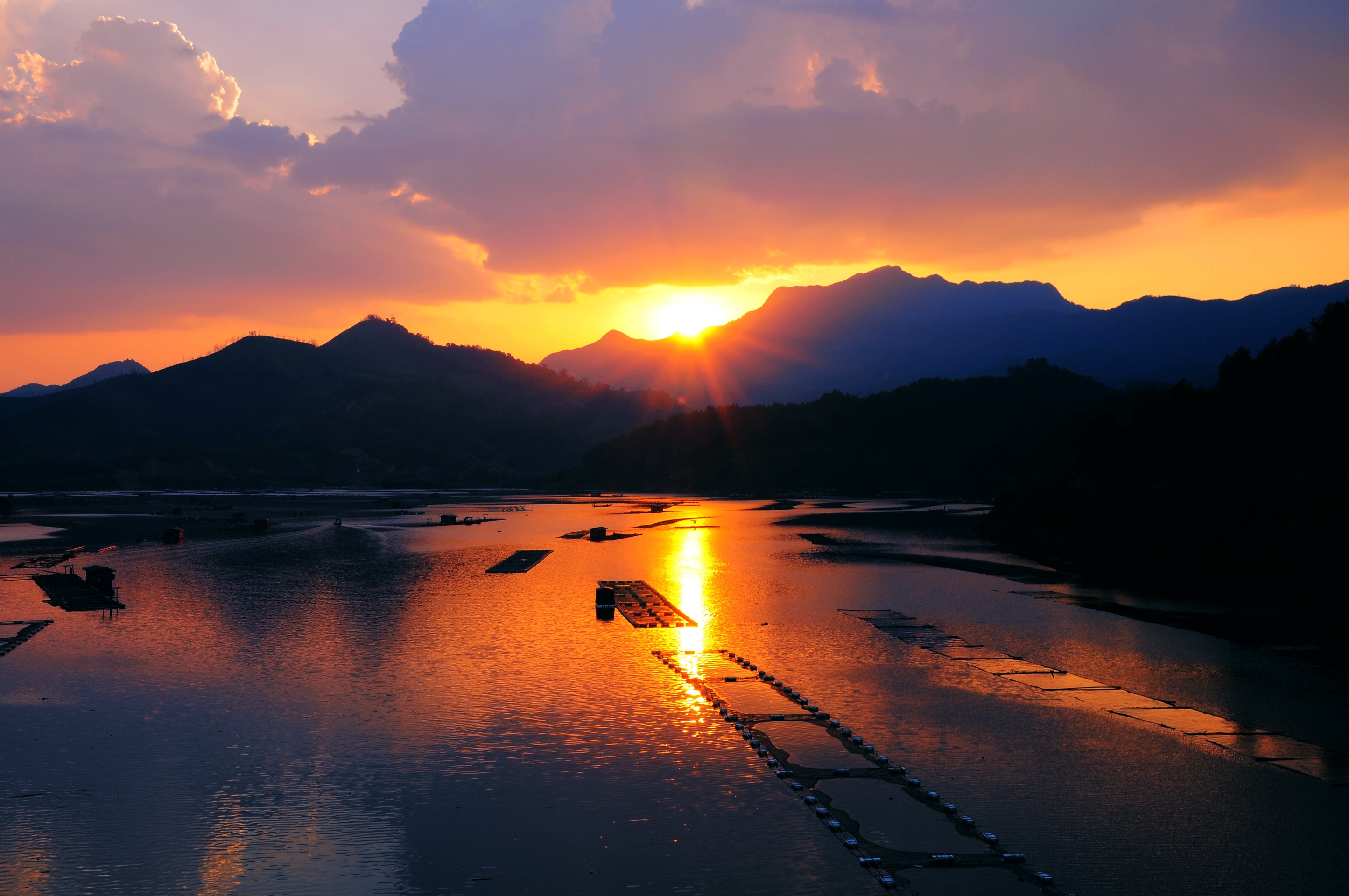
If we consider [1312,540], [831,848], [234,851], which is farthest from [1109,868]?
[1312,540]

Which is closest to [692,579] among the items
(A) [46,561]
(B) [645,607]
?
(B) [645,607]

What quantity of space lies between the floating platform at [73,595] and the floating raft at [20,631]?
146 inches

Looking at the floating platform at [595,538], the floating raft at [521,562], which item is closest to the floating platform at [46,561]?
the floating raft at [521,562]

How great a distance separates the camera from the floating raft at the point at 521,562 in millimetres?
83938

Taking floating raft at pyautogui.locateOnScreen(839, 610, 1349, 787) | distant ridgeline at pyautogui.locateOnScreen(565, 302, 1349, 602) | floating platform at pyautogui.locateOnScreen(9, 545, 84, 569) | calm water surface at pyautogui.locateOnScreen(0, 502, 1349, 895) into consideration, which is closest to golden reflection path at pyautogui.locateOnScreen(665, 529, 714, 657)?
calm water surface at pyautogui.locateOnScreen(0, 502, 1349, 895)

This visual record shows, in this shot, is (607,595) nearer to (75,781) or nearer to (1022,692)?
(1022,692)

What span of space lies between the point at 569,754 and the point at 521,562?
200 ft

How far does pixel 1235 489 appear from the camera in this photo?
256 ft

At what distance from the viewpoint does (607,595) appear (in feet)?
198

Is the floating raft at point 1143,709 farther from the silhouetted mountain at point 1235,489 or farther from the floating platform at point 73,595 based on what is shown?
the floating platform at point 73,595

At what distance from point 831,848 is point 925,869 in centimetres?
224

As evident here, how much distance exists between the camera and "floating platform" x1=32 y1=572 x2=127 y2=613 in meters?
61.7

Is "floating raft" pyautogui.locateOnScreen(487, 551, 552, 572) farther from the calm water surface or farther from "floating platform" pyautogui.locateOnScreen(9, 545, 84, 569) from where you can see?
"floating platform" pyautogui.locateOnScreen(9, 545, 84, 569)

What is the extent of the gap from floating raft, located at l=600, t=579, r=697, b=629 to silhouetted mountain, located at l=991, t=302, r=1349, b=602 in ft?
119
